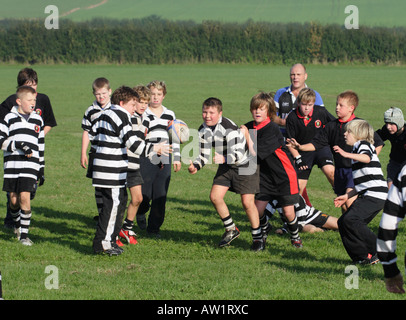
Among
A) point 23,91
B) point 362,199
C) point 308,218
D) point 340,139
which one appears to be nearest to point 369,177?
point 362,199

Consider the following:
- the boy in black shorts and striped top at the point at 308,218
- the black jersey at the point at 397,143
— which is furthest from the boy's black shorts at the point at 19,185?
the black jersey at the point at 397,143

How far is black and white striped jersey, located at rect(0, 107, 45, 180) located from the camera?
28.1 ft

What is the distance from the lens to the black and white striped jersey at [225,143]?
324 inches

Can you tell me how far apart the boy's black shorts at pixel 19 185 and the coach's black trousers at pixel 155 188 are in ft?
5.27

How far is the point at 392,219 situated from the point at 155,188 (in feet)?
17.1

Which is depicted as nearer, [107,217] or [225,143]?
[107,217]

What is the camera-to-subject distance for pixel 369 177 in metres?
7.62

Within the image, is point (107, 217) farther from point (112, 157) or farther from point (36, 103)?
point (36, 103)

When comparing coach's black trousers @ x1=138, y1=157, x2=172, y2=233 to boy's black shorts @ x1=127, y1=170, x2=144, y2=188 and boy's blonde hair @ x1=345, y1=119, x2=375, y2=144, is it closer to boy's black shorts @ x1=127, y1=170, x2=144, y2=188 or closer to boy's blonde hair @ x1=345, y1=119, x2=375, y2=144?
boy's black shorts @ x1=127, y1=170, x2=144, y2=188

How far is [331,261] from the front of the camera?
785cm

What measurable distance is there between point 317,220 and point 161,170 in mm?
2375

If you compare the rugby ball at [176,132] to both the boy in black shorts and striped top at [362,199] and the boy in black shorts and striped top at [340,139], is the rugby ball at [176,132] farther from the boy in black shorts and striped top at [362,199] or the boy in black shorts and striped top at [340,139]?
the boy in black shorts and striped top at [362,199]
